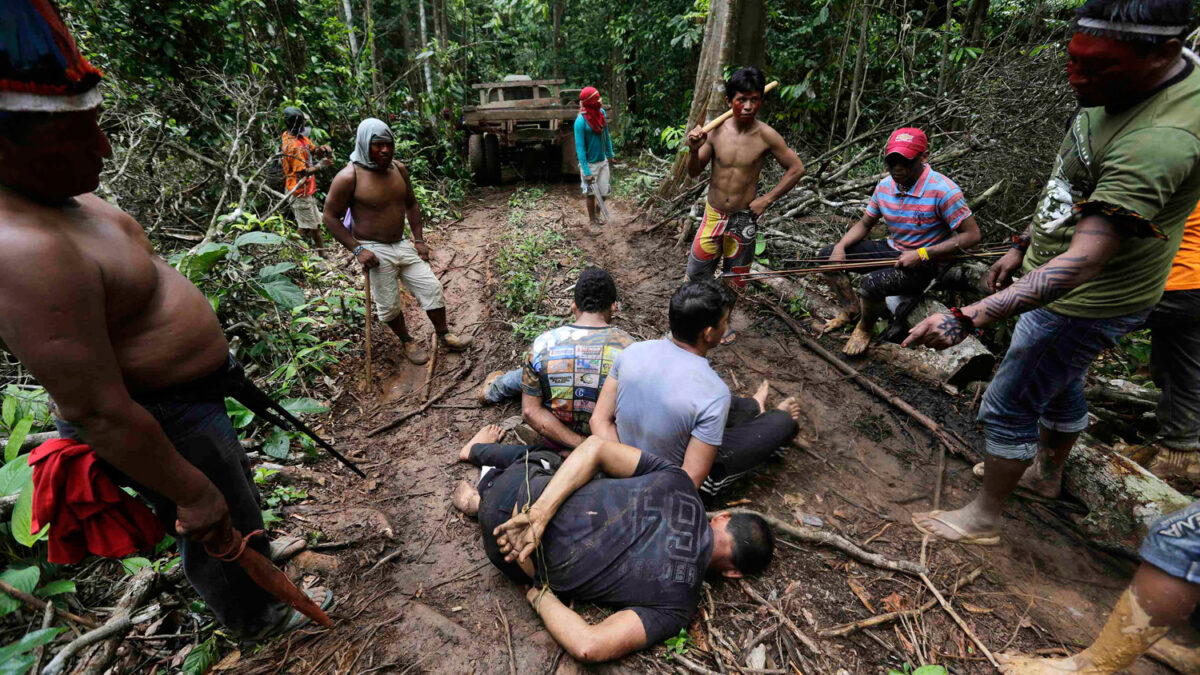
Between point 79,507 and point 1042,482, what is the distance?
4.23 metres

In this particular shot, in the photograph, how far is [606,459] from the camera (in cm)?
227

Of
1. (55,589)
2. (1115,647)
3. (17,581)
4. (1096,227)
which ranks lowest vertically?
(55,589)

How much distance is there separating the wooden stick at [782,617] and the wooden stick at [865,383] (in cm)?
173

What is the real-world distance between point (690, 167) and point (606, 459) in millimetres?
3052

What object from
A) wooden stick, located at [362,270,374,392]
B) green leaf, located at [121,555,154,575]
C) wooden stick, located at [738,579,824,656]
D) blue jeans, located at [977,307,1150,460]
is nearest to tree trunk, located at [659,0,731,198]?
wooden stick, located at [362,270,374,392]

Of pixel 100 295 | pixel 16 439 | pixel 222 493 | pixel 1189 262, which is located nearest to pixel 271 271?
pixel 16 439

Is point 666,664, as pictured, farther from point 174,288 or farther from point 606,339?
point 174,288

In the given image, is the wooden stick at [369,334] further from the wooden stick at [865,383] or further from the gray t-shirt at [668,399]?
the wooden stick at [865,383]

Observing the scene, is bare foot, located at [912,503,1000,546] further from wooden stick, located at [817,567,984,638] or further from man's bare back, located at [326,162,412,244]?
man's bare back, located at [326,162,412,244]

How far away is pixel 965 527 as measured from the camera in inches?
102

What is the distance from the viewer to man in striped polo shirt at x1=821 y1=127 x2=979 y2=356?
11.5 feet

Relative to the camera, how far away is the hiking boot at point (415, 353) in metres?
4.64

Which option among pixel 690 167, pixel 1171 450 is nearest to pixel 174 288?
pixel 690 167

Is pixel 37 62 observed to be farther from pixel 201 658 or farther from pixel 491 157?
pixel 491 157
